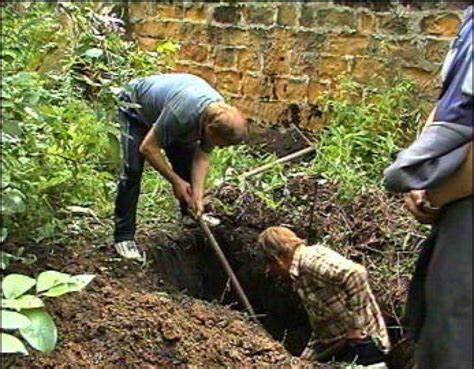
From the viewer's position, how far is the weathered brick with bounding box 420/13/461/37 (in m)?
5.89

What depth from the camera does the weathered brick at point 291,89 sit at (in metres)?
6.76

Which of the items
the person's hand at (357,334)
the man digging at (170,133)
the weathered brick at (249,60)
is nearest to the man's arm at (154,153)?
the man digging at (170,133)

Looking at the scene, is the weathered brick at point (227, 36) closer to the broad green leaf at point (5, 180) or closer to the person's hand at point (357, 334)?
the person's hand at point (357, 334)

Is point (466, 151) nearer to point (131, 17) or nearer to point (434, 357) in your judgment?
point (434, 357)

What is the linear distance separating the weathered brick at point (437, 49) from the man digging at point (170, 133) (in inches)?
76.6

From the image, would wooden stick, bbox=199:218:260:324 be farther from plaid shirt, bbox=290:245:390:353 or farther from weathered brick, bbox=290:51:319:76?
weathered brick, bbox=290:51:319:76

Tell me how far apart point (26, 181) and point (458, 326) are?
1.62 metres

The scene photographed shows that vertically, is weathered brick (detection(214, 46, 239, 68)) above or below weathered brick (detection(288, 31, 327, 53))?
below

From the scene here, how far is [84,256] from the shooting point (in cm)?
424

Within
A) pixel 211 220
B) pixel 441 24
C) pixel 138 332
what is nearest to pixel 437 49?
pixel 441 24

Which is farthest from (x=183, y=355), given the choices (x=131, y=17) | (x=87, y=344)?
(x=131, y=17)

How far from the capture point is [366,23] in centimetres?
631

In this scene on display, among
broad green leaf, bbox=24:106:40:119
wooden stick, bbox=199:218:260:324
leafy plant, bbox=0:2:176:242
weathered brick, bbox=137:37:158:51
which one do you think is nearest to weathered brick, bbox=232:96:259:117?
weathered brick, bbox=137:37:158:51

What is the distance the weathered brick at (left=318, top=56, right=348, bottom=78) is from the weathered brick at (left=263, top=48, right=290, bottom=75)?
321 mm
